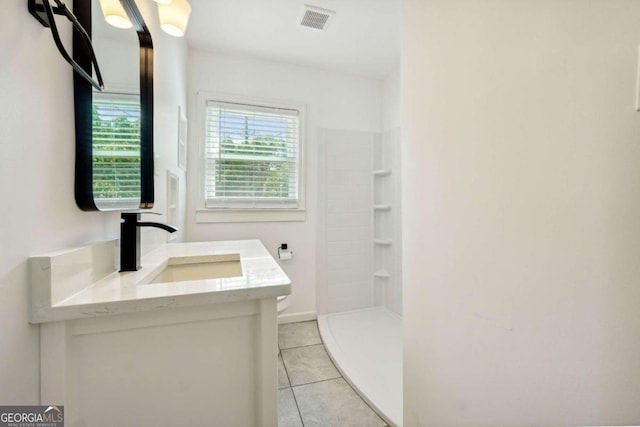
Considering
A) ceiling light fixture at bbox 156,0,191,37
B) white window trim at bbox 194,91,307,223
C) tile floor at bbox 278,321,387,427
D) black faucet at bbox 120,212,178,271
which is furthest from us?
white window trim at bbox 194,91,307,223

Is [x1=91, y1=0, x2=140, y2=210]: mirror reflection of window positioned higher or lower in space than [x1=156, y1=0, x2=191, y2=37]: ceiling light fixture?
lower

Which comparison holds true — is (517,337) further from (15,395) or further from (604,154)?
(15,395)

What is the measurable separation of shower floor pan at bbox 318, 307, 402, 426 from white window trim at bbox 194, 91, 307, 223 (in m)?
1.08

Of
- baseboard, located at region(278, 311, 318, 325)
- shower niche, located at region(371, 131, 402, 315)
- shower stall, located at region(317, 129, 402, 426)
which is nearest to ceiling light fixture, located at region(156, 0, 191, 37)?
shower stall, located at region(317, 129, 402, 426)

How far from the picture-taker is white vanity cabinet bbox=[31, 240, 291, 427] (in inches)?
21.5

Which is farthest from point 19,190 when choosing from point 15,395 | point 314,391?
point 314,391

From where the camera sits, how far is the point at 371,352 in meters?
1.96

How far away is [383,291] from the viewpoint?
2.76 m

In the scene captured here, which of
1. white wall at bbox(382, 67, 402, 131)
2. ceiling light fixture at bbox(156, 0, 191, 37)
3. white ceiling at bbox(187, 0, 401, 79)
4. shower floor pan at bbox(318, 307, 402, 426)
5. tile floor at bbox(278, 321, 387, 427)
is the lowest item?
tile floor at bbox(278, 321, 387, 427)

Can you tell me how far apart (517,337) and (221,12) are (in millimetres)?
2424

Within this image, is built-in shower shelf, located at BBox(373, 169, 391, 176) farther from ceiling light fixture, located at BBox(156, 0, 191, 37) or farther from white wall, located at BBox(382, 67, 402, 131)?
ceiling light fixture, located at BBox(156, 0, 191, 37)

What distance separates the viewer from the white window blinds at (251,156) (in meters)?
2.30

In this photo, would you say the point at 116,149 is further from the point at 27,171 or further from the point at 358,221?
the point at 358,221

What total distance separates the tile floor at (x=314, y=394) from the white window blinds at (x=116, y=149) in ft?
4.32
